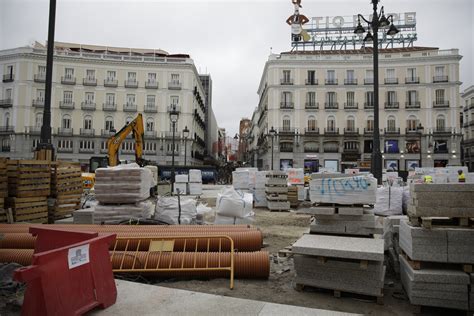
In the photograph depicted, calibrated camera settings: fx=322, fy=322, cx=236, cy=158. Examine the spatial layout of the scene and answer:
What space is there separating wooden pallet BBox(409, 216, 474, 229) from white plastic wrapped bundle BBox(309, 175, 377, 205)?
927 millimetres

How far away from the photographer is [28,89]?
46500mm

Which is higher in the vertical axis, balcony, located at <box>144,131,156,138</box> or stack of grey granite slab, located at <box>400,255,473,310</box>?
balcony, located at <box>144,131,156,138</box>

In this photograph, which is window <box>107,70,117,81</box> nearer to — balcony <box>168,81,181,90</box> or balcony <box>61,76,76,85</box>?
balcony <box>61,76,76,85</box>

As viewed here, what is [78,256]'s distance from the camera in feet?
11.1

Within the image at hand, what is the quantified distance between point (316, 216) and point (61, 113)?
50344 mm

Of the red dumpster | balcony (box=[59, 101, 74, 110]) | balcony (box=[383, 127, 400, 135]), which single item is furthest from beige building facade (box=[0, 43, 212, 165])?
the red dumpster

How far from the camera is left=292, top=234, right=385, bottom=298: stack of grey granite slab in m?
4.26

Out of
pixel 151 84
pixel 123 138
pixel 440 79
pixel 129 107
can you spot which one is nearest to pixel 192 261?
pixel 123 138

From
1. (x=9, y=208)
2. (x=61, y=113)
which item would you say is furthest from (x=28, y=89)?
(x=9, y=208)

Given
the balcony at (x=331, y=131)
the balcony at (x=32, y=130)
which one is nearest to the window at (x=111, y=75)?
the balcony at (x=32, y=130)

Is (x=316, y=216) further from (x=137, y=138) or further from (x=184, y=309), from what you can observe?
(x=137, y=138)

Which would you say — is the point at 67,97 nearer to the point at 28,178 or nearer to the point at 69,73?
the point at 69,73

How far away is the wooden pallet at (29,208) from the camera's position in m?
8.36

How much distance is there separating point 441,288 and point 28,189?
9.47m
